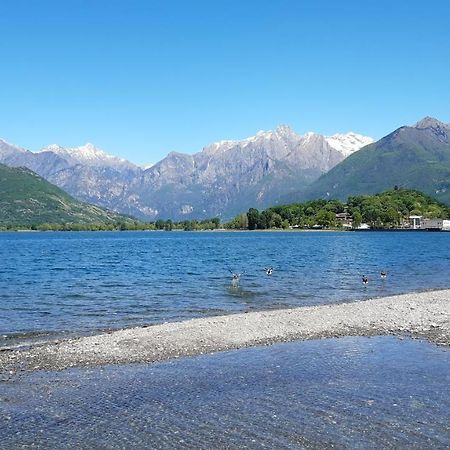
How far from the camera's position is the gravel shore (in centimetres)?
2622

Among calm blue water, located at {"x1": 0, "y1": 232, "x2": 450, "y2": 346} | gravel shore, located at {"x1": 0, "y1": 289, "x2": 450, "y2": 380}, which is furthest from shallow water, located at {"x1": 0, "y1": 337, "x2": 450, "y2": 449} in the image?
calm blue water, located at {"x1": 0, "y1": 232, "x2": 450, "y2": 346}

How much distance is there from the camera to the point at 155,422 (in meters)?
18.1

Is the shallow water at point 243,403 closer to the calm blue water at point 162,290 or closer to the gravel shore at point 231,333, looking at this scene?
the gravel shore at point 231,333

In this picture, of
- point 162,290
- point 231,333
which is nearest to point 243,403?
point 231,333

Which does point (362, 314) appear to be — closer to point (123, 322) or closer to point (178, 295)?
point (123, 322)

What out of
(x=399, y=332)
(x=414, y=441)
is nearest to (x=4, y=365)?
(x=414, y=441)

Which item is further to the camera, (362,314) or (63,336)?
(362,314)

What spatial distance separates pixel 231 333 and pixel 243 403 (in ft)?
39.0

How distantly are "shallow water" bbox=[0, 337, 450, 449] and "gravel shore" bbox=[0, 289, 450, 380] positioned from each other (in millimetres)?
1827

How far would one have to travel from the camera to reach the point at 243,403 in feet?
65.2

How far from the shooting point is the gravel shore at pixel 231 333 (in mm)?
26219

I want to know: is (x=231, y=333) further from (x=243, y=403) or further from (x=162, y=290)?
(x=162, y=290)

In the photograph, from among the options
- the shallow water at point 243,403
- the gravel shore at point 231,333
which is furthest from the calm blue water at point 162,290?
the shallow water at point 243,403

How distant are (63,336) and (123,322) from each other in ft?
19.2
